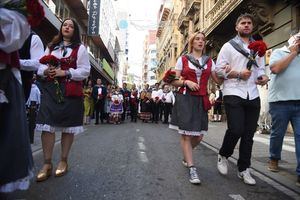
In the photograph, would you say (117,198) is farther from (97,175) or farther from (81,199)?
(97,175)

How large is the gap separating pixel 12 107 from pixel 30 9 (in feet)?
2.41

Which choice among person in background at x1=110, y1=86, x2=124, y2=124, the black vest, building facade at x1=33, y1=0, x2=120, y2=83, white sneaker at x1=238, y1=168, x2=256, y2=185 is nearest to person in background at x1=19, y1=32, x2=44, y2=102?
the black vest

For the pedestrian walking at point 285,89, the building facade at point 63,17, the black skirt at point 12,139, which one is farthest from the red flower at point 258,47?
the building facade at point 63,17

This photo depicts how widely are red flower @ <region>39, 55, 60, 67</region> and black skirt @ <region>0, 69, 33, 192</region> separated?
5.00ft

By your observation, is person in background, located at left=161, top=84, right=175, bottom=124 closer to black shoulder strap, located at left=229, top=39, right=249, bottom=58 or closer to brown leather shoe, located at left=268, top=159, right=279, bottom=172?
brown leather shoe, located at left=268, top=159, right=279, bottom=172

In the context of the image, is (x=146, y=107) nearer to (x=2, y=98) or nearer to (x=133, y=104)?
(x=133, y=104)

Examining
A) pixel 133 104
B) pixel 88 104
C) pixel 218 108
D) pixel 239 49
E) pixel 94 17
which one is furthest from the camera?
pixel 94 17

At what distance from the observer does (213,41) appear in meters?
23.0

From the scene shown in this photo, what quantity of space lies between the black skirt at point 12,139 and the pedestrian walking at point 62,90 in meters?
1.78

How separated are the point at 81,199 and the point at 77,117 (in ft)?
4.19

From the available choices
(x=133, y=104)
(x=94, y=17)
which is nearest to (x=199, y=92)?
(x=133, y=104)

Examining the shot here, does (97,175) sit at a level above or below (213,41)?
below

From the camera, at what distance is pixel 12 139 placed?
295 cm

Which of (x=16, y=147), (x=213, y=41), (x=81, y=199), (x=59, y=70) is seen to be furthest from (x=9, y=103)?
(x=213, y=41)
